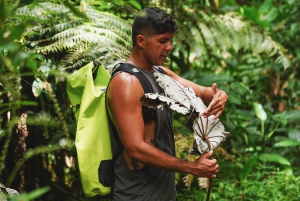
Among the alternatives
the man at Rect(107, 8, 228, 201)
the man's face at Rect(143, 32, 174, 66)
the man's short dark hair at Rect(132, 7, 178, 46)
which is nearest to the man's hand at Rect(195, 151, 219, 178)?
the man at Rect(107, 8, 228, 201)

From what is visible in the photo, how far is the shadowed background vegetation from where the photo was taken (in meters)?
3.42

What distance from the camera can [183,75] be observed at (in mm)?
4773

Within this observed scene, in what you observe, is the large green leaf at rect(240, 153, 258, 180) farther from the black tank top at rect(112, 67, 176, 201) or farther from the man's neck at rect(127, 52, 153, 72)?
the man's neck at rect(127, 52, 153, 72)

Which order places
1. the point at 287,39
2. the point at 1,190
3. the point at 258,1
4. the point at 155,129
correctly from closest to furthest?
1. the point at 1,190
2. the point at 155,129
3. the point at 287,39
4. the point at 258,1

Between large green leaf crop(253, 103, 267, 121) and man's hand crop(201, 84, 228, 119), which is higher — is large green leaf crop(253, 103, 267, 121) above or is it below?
below

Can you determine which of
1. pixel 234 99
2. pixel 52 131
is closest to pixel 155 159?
pixel 52 131

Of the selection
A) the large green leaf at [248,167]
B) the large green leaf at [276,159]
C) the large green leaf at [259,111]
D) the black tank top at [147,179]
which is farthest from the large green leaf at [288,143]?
the black tank top at [147,179]

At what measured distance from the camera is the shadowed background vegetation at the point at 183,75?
342cm

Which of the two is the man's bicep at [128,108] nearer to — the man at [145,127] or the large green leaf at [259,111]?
the man at [145,127]

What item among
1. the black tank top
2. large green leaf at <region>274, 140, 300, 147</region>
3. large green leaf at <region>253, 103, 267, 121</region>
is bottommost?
large green leaf at <region>274, 140, 300, 147</region>

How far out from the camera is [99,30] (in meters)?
3.55

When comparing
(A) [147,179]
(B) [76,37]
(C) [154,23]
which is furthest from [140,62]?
(B) [76,37]

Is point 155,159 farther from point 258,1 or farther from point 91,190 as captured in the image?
point 258,1

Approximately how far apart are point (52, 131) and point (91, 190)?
1400 mm
